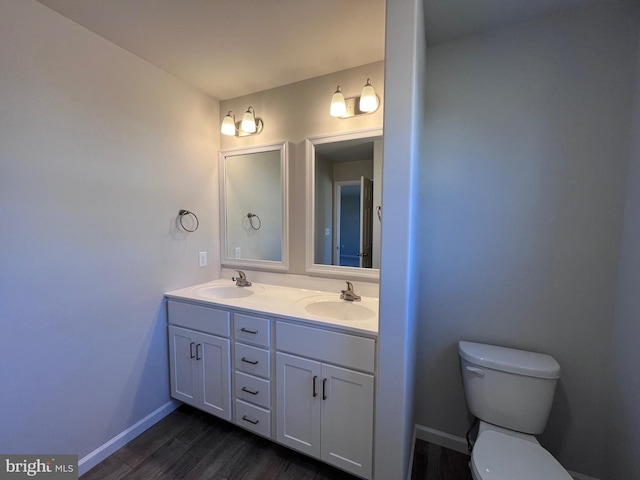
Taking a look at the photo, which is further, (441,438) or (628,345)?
(441,438)

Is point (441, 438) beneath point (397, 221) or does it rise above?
beneath

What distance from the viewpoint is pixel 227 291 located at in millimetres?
2088

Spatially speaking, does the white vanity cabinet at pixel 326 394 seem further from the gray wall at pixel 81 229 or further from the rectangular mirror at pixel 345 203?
the gray wall at pixel 81 229

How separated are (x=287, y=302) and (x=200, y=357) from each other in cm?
71

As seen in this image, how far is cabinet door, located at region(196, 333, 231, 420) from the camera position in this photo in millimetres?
1634

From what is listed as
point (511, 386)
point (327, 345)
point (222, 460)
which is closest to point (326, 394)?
point (327, 345)

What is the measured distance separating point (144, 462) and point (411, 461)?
5.03 feet

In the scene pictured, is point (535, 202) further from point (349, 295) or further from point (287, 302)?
point (287, 302)

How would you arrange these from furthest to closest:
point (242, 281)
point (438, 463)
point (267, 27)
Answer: point (242, 281) → point (438, 463) → point (267, 27)

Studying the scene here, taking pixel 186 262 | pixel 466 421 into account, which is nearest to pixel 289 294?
pixel 186 262

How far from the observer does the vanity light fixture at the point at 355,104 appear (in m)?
1.62

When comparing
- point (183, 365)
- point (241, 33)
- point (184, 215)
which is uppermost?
point (241, 33)

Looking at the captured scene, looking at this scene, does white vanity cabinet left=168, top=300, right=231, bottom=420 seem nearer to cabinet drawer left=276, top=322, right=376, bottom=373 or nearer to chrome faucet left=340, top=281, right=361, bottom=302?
cabinet drawer left=276, top=322, right=376, bottom=373

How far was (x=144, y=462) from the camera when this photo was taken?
1495 mm
